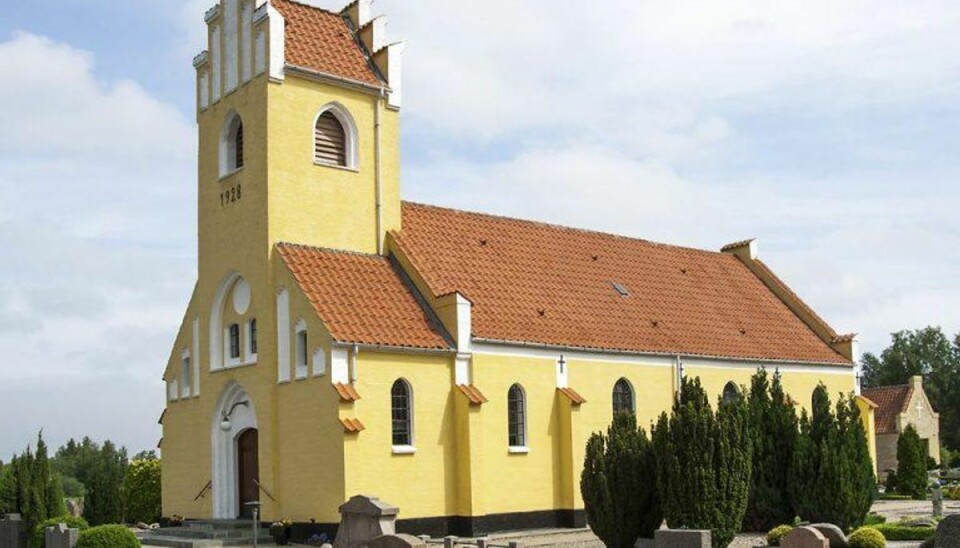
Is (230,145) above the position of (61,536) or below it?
above

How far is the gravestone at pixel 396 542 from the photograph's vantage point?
61.6 feet

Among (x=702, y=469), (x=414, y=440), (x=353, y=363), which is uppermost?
(x=353, y=363)

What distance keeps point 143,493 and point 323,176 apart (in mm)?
14211

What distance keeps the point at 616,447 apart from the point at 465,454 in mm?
6547

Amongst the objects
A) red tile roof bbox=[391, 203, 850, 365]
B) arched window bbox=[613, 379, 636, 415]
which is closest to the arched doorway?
red tile roof bbox=[391, 203, 850, 365]

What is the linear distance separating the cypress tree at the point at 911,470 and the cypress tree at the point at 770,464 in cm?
1984

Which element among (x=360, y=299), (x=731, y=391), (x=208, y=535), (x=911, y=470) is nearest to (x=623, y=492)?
(x=360, y=299)

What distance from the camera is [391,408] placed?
28.7m

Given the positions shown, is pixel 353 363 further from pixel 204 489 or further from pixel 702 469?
pixel 702 469

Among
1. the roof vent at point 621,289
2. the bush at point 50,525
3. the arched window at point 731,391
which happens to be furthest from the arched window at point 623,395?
the bush at point 50,525

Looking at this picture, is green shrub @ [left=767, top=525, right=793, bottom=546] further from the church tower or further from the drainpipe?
the church tower

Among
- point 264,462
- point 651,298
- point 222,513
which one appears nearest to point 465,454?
point 264,462

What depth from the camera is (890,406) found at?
6862 centimetres

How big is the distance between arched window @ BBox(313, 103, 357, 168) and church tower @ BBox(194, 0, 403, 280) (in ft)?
0.10
